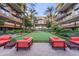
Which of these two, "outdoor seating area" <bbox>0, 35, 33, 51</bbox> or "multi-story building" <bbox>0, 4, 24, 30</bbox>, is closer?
"outdoor seating area" <bbox>0, 35, 33, 51</bbox>

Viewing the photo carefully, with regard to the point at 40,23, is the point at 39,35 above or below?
below

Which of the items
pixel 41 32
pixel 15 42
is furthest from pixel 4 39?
pixel 41 32

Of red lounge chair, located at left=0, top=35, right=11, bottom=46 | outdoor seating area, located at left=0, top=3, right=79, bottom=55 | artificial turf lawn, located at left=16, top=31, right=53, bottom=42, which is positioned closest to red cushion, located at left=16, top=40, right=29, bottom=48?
outdoor seating area, located at left=0, top=3, right=79, bottom=55

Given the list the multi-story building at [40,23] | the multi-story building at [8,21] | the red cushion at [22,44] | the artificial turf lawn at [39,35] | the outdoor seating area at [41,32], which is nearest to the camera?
the red cushion at [22,44]

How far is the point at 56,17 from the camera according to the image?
614 cm

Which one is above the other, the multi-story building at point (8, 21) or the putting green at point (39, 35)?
the multi-story building at point (8, 21)

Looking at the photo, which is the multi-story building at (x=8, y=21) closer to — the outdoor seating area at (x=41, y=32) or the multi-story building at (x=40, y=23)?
the outdoor seating area at (x=41, y=32)

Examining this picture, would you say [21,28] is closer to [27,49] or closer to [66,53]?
[27,49]

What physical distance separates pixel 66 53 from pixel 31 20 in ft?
7.22

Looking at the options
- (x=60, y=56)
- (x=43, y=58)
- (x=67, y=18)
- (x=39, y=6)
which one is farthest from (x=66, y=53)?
(x=67, y=18)

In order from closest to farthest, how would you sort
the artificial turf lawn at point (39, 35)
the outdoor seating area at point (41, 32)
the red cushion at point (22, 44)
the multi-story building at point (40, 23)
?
1. the red cushion at point (22, 44)
2. the outdoor seating area at point (41, 32)
3. the multi-story building at point (40, 23)
4. the artificial turf lawn at point (39, 35)

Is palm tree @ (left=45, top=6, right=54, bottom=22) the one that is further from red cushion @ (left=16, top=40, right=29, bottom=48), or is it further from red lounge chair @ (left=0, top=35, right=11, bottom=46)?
red lounge chair @ (left=0, top=35, right=11, bottom=46)

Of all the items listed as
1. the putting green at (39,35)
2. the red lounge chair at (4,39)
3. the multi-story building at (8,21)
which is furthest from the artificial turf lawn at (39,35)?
the red lounge chair at (4,39)

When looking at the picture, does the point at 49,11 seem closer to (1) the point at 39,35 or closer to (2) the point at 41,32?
(2) the point at 41,32
